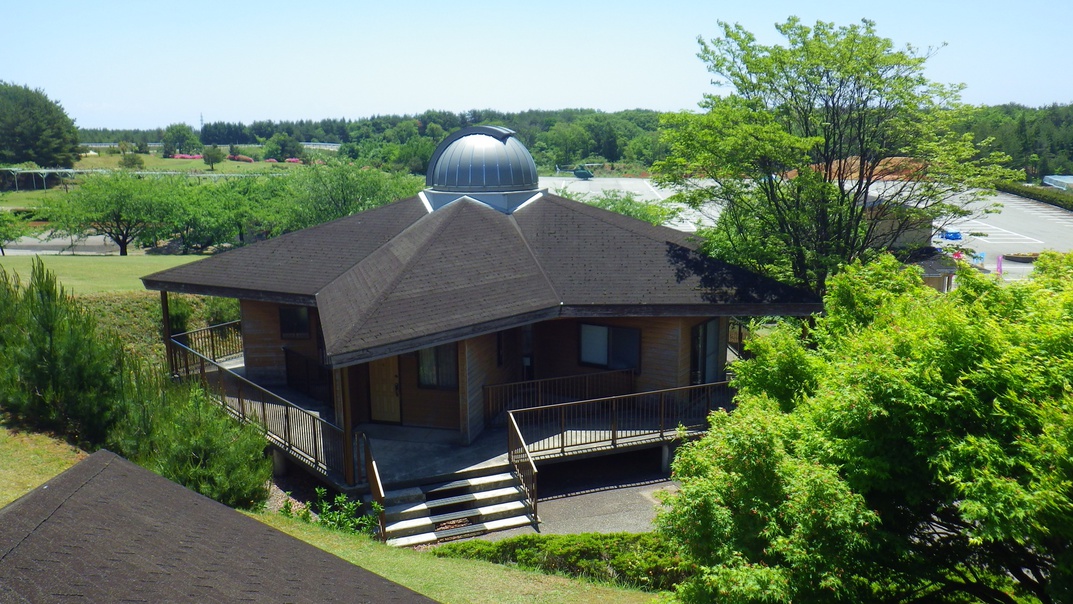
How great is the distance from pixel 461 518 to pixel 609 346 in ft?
20.5

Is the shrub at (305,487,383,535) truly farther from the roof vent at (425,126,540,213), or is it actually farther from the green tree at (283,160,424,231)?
the green tree at (283,160,424,231)

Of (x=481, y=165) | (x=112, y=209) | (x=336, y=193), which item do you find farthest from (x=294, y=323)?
(x=112, y=209)

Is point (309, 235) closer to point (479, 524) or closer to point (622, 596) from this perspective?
point (479, 524)

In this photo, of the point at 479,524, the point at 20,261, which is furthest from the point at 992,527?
the point at 20,261

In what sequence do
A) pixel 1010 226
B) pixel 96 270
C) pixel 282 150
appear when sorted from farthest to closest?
pixel 282 150 → pixel 1010 226 → pixel 96 270

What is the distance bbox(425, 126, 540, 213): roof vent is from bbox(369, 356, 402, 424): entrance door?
22.6ft

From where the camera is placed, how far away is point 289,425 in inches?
631

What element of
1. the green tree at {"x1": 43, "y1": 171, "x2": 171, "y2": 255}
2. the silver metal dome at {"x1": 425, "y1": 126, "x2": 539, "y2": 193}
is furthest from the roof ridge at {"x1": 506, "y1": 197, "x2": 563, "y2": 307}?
the green tree at {"x1": 43, "y1": 171, "x2": 171, "y2": 255}

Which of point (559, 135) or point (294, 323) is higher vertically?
point (559, 135)

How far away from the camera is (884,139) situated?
762 inches

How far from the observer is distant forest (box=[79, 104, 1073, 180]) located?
3533 inches

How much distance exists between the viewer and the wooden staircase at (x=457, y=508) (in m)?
13.6

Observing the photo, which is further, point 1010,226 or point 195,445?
point 1010,226

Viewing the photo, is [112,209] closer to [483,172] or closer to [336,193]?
[336,193]
